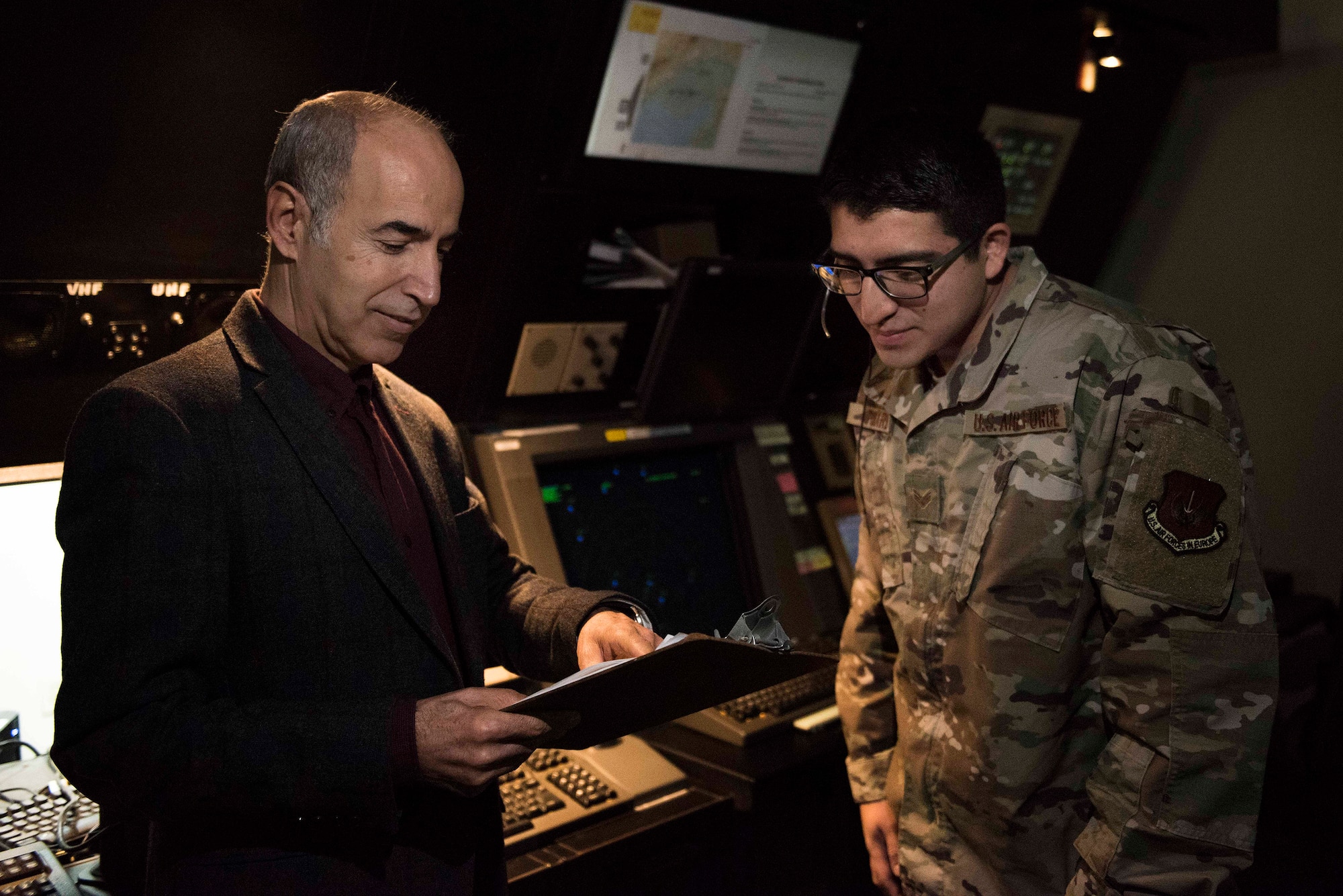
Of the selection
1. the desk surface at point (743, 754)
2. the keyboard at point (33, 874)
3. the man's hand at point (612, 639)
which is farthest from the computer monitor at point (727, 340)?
the keyboard at point (33, 874)

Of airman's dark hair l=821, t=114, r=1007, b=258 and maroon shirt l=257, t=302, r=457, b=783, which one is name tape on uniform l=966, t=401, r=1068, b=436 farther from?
maroon shirt l=257, t=302, r=457, b=783

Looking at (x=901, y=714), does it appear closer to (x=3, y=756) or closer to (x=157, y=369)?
(x=157, y=369)

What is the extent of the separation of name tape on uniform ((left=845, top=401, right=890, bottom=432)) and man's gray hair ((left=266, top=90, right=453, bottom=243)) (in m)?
0.92

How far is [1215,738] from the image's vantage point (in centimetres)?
136

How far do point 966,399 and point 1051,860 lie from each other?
2.26 feet

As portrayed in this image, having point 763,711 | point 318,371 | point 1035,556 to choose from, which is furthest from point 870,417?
point 318,371

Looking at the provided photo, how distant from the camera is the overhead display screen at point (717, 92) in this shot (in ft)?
7.15

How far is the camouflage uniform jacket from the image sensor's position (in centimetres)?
137

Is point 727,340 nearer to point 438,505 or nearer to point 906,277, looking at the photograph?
point 906,277

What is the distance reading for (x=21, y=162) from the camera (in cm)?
158

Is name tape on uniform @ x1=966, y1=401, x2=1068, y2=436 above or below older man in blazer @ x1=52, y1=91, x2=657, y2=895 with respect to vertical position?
above

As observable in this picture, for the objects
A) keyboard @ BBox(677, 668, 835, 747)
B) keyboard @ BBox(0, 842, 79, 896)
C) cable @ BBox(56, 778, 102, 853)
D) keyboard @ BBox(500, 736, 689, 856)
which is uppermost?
keyboard @ BBox(677, 668, 835, 747)

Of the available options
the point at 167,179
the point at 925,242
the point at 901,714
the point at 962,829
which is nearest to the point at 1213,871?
the point at 962,829

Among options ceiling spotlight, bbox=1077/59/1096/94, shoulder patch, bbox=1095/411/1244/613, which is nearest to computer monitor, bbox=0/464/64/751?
shoulder patch, bbox=1095/411/1244/613
